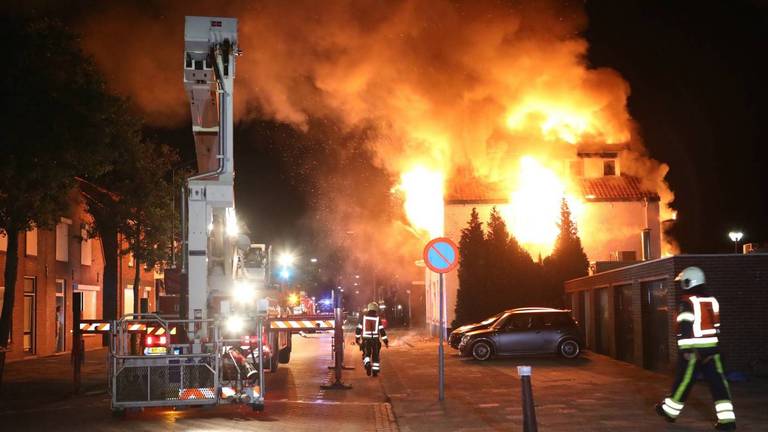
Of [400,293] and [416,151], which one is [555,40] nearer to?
[416,151]

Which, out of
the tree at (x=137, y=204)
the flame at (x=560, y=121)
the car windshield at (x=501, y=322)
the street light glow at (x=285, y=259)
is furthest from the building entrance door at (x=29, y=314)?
the flame at (x=560, y=121)

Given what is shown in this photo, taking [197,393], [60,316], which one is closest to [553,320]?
[197,393]

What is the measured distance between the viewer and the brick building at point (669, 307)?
16.0 m

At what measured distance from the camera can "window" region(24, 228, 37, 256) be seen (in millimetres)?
26431

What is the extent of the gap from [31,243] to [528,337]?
15595 mm

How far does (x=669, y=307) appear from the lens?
654 inches

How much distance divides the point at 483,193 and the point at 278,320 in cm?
2083

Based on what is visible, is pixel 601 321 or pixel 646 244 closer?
pixel 601 321

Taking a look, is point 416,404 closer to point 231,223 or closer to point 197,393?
point 197,393

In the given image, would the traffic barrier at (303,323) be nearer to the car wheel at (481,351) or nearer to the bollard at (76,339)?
the bollard at (76,339)

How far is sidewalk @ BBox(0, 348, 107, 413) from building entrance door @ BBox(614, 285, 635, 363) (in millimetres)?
11837

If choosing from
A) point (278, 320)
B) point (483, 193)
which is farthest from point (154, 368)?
point (483, 193)

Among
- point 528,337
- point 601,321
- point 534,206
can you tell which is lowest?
point 528,337

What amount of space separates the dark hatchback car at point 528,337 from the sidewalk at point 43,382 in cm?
930
